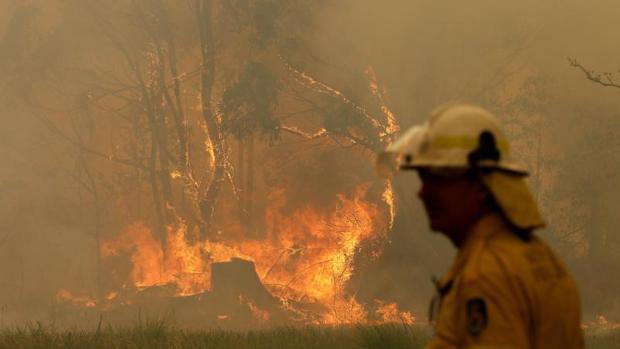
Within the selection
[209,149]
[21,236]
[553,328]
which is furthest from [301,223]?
[553,328]

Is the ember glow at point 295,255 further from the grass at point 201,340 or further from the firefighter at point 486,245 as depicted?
the firefighter at point 486,245

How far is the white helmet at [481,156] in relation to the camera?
7.13ft

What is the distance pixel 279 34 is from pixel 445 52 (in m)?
4.28

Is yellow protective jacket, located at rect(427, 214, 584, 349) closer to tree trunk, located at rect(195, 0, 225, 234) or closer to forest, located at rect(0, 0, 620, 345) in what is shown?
forest, located at rect(0, 0, 620, 345)

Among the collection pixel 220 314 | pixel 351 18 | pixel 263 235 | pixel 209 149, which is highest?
pixel 351 18

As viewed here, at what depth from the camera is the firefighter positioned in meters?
2.03

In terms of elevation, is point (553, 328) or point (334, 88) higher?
point (334, 88)

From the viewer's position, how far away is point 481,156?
7.13ft

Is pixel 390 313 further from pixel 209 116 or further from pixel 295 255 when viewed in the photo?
pixel 209 116

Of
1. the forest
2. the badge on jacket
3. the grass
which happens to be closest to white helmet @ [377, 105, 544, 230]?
the badge on jacket

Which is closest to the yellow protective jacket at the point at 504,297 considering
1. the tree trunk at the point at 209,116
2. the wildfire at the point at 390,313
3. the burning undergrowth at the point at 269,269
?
the burning undergrowth at the point at 269,269

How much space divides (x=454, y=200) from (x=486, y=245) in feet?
0.48

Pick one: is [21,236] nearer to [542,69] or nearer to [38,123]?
[38,123]

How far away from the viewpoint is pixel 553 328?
210cm
